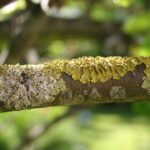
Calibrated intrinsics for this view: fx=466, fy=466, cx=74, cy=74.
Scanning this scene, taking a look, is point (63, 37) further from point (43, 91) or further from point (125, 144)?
point (125, 144)

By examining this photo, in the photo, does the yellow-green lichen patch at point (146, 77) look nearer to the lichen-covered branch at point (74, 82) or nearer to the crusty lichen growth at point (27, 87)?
the lichen-covered branch at point (74, 82)

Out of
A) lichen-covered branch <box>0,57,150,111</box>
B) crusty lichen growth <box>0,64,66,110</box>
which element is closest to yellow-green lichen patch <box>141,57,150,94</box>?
lichen-covered branch <box>0,57,150,111</box>

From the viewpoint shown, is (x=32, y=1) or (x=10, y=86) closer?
(x=10, y=86)

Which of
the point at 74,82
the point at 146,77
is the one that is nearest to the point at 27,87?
the point at 74,82

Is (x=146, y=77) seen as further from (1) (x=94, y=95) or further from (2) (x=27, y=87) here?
(2) (x=27, y=87)

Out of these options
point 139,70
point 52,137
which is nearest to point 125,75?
point 139,70

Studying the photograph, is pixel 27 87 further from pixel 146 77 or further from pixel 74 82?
pixel 146 77

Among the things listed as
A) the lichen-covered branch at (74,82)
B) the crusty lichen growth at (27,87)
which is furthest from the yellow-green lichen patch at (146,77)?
the crusty lichen growth at (27,87)

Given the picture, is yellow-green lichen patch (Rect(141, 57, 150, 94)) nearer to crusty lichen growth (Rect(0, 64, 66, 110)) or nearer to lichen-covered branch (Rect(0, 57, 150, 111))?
lichen-covered branch (Rect(0, 57, 150, 111))
